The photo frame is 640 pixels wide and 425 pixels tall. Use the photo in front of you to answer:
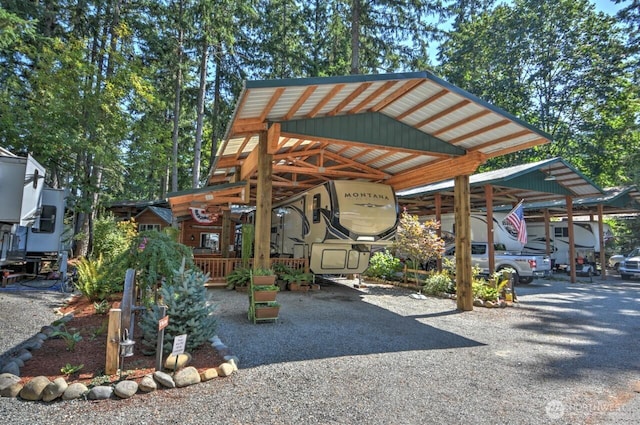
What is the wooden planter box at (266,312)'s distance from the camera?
6254 millimetres

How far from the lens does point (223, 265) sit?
36.4 ft

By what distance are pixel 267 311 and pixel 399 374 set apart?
2.83 metres

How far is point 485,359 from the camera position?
4.73 m

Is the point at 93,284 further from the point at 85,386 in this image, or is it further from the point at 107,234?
the point at 107,234

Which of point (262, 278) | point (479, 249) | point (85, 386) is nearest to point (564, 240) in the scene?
point (479, 249)

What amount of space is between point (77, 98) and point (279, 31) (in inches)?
484

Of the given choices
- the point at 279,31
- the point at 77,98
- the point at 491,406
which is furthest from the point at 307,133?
the point at 279,31

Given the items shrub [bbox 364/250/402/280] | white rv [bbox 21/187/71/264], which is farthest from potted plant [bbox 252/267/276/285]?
white rv [bbox 21/187/71/264]

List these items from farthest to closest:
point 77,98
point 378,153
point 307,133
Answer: point 77,98 < point 378,153 < point 307,133

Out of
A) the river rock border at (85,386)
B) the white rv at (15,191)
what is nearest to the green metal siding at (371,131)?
the river rock border at (85,386)

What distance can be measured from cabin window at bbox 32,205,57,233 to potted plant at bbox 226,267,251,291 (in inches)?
208

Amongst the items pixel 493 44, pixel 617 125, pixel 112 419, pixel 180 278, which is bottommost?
pixel 112 419

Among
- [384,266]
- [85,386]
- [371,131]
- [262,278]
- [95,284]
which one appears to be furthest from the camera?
[384,266]

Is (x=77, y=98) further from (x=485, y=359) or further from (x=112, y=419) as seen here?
(x=485, y=359)
